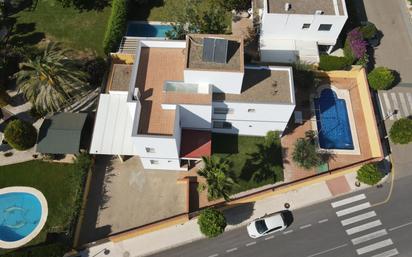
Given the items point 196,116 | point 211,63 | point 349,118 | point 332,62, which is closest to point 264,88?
A: point 211,63

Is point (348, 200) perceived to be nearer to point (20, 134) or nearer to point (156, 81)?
point (156, 81)

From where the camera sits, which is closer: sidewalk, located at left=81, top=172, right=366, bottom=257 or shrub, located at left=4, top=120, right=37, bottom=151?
sidewalk, located at left=81, top=172, right=366, bottom=257

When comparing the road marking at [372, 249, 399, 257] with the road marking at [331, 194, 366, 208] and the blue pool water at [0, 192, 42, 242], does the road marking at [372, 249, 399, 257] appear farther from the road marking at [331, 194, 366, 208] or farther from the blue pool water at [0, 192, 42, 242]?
the blue pool water at [0, 192, 42, 242]

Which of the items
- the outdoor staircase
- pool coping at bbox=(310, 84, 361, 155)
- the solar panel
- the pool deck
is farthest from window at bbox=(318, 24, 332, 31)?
the outdoor staircase

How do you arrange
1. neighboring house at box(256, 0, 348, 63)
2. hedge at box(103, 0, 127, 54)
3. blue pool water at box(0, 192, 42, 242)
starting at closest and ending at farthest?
blue pool water at box(0, 192, 42, 242) < neighboring house at box(256, 0, 348, 63) < hedge at box(103, 0, 127, 54)

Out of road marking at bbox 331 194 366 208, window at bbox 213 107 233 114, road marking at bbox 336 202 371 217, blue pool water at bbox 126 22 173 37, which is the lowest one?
road marking at bbox 336 202 371 217

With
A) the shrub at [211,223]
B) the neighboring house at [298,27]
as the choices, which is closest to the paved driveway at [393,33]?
the neighboring house at [298,27]

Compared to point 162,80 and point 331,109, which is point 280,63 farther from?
point 162,80
